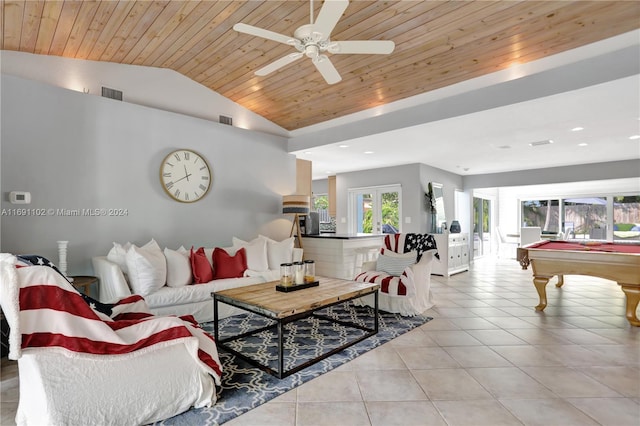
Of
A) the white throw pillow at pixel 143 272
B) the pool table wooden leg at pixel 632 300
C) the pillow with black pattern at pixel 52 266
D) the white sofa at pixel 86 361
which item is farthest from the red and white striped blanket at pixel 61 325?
the pool table wooden leg at pixel 632 300

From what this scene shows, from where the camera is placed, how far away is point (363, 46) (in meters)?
2.53

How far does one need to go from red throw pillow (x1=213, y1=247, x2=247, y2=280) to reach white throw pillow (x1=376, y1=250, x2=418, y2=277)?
1797 mm

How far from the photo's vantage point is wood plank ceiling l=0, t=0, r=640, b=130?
2.95m

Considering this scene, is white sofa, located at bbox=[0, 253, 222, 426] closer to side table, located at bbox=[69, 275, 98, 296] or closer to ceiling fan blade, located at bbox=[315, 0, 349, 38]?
side table, located at bbox=[69, 275, 98, 296]

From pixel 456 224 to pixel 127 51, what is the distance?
21.2 ft

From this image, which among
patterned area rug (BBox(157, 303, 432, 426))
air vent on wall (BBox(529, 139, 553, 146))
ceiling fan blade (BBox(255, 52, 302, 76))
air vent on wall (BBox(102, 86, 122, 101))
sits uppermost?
air vent on wall (BBox(102, 86, 122, 101))

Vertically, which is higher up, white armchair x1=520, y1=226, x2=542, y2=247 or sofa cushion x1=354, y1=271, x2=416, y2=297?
white armchair x1=520, y1=226, x2=542, y2=247

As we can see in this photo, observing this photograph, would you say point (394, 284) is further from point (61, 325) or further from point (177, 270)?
point (61, 325)

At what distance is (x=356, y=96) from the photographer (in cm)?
462

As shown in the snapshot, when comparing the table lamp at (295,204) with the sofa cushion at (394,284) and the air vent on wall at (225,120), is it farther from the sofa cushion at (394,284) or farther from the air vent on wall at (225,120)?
the sofa cushion at (394,284)

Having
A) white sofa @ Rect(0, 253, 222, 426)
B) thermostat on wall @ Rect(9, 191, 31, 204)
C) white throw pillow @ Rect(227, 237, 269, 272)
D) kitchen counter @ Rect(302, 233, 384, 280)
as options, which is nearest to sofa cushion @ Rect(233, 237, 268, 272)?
white throw pillow @ Rect(227, 237, 269, 272)

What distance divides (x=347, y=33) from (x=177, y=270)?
308 centimetres

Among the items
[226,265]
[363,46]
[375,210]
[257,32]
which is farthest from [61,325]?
[375,210]

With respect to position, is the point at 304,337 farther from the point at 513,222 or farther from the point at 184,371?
the point at 513,222
